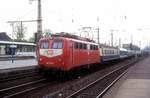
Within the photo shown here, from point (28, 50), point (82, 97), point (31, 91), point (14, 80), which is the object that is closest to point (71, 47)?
point (14, 80)

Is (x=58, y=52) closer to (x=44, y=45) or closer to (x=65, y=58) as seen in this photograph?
(x=65, y=58)

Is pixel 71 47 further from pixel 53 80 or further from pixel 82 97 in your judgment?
pixel 82 97

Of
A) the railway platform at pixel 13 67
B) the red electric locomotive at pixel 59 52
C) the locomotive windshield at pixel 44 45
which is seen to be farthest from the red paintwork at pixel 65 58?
the railway platform at pixel 13 67

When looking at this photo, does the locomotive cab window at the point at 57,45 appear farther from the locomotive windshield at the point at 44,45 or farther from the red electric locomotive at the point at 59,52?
the locomotive windshield at the point at 44,45

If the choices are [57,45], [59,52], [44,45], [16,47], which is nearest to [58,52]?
[59,52]

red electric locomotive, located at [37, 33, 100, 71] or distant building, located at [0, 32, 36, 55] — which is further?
distant building, located at [0, 32, 36, 55]

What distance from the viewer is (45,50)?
66.3 feet

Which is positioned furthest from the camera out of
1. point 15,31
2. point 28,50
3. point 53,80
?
point 15,31

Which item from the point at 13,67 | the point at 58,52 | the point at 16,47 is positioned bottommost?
the point at 13,67

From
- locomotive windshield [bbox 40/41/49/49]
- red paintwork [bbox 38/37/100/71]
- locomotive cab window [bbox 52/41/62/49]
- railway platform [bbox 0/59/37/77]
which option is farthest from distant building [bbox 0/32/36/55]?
locomotive cab window [bbox 52/41/62/49]

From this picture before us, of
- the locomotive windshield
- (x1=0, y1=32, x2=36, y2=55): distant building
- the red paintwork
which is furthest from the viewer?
(x1=0, y1=32, x2=36, y2=55): distant building

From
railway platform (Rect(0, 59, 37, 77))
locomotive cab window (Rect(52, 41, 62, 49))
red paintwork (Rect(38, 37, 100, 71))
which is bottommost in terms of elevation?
railway platform (Rect(0, 59, 37, 77))

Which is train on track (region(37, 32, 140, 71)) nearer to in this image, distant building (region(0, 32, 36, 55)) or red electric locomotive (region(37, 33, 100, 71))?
red electric locomotive (region(37, 33, 100, 71))

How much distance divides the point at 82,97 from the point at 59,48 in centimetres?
656
